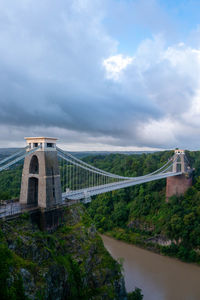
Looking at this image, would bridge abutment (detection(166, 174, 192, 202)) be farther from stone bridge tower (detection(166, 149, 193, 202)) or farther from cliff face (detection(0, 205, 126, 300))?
cliff face (detection(0, 205, 126, 300))

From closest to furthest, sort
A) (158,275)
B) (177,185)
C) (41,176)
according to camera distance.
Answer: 1. (41,176)
2. (158,275)
3. (177,185)

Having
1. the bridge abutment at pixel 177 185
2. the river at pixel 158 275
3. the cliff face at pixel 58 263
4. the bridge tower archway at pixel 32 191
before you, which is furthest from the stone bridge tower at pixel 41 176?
the bridge abutment at pixel 177 185

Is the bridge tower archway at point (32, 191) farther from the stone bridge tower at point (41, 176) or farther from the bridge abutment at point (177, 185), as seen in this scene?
the bridge abutment at point (177, 185)

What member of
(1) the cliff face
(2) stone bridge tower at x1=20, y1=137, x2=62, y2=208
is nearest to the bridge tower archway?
(2) stone bridge tower at x1=20, y1=137, x2=62, y2=208

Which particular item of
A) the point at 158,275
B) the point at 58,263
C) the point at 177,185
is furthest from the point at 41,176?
the point at 177,185

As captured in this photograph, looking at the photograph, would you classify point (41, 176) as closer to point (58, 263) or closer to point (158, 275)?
point (58, 263)

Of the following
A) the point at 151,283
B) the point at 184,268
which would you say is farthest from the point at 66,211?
the point at 184,268
